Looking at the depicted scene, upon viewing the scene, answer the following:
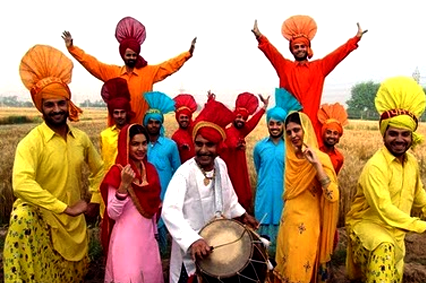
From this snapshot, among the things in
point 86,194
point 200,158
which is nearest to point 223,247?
point 200,158

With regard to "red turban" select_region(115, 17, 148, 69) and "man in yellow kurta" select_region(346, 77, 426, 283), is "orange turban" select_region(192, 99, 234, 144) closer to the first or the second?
"man in yellow kurta" select_region(346, 77, 426, 283)

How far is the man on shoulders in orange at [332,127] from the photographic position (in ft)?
22.2

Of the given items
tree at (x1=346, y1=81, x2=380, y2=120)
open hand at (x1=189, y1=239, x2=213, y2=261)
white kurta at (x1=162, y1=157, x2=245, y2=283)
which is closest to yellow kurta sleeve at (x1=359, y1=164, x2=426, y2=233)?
white kurta at (x1=162, y1=157, x2=245, y2=283)

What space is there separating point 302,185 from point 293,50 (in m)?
2.38

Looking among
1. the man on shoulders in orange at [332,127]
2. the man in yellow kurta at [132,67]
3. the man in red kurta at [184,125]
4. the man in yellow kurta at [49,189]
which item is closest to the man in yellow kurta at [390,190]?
the man on shoulders in orange at [332,127]

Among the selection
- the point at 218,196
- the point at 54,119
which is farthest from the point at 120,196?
the point at 54,119

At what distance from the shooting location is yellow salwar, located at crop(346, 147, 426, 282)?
17.0ft

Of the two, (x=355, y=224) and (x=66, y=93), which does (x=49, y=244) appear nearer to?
(x=66, y=93)

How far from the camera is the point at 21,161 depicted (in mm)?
5059

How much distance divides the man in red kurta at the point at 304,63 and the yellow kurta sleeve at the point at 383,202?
1584 mm

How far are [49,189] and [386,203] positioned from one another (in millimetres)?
3293

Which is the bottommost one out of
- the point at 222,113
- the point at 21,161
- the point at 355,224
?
the point at 355,224

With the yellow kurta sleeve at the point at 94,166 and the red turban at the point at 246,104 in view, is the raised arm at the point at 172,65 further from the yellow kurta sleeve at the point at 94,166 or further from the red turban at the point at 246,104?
the yellow kurta sleeve at the point at 94,166

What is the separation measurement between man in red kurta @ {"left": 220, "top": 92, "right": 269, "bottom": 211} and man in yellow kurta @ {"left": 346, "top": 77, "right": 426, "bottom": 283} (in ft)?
7.24
